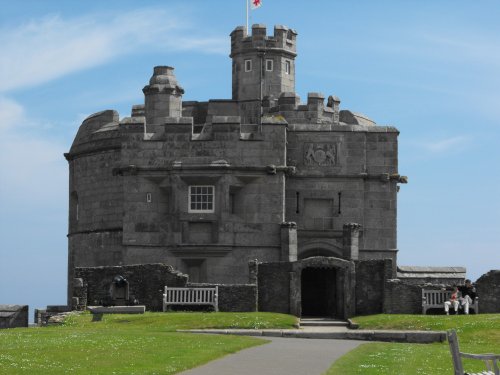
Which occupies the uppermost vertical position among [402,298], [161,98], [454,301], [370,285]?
[161,98]

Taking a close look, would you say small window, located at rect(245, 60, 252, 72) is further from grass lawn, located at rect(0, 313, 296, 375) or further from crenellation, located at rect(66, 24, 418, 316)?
grass lawn, located at rect(0, 313, 296, 375)

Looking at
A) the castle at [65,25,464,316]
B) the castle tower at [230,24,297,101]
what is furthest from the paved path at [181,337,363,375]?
the castle tower at [230,24,297,101]

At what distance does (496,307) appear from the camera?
146 feet

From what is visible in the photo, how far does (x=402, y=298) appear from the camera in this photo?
4522cm

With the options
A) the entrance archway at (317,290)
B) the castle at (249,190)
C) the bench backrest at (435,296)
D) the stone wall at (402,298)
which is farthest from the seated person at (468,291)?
the castle at (249,190)

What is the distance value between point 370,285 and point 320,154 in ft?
38.0

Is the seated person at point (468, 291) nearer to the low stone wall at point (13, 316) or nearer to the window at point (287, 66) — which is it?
the low stone wall at point (13, 316)

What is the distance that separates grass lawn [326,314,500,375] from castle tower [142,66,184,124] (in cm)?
1923

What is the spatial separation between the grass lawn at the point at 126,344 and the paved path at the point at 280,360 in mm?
528

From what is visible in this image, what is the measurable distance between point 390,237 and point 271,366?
31.9 m

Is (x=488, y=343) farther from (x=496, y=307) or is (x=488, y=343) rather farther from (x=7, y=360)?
(x=7, y=360)

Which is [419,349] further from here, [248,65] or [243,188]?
[248,65]

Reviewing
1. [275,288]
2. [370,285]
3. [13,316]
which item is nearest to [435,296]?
[370,285]

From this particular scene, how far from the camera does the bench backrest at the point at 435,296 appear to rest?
147 feet
